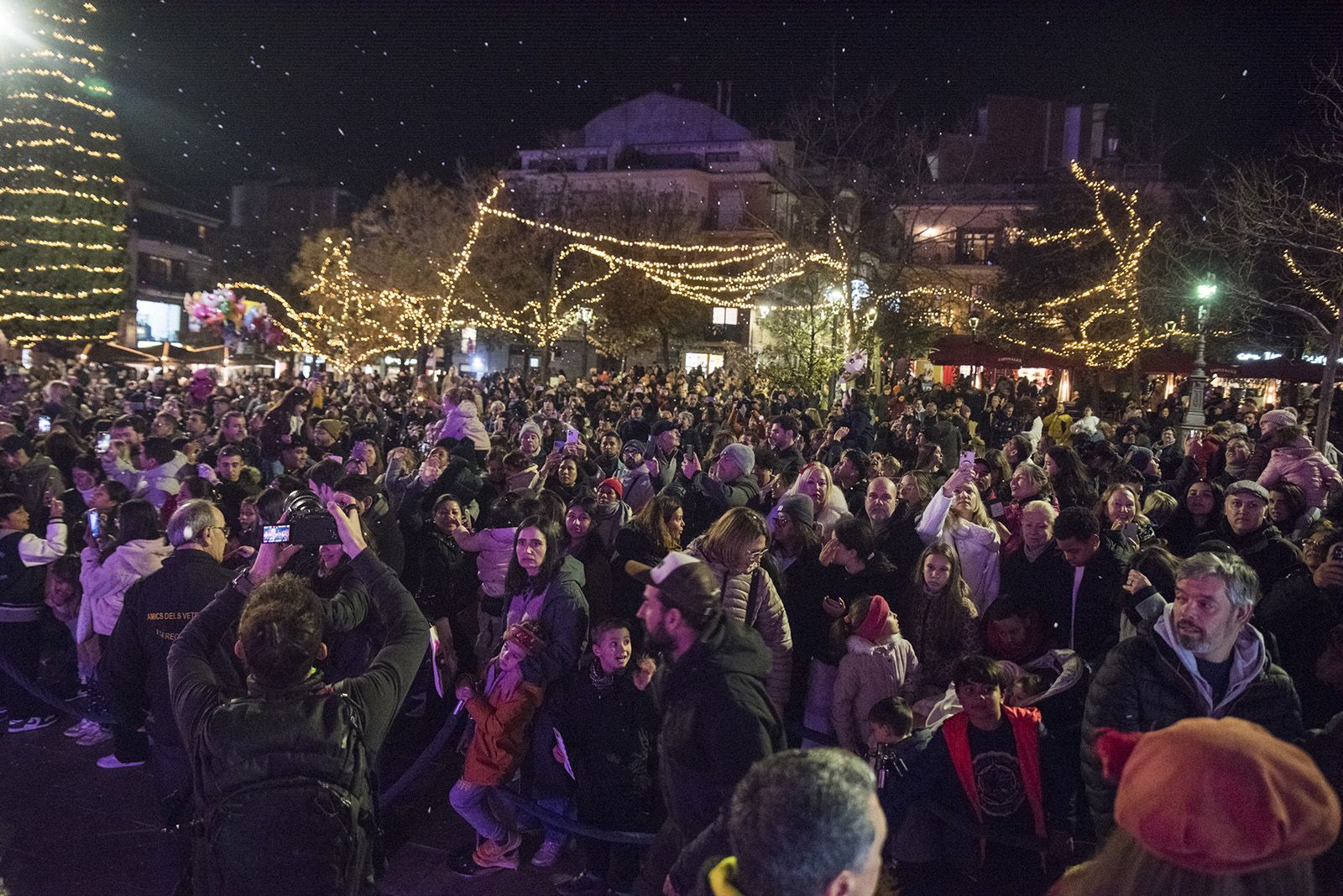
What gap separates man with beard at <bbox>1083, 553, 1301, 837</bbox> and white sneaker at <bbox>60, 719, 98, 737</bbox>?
18.5ft

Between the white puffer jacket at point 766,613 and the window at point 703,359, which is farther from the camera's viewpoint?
the window at point 703,359

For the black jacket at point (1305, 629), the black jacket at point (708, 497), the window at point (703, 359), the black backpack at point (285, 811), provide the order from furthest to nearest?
the window at point (703, 359) → the black jacket at point (708, 497) → the black jacket at point (1305, 629) → the black backpack at point (285, 811)

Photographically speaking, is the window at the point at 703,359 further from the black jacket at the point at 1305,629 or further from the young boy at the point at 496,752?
the young boy at the point at 496,752

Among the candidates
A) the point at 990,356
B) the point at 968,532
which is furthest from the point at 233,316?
the point at 968,532

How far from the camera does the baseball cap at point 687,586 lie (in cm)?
256

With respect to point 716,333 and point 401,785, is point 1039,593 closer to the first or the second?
point 401,785

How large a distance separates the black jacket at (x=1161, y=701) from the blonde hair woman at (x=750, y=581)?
4.57 ft

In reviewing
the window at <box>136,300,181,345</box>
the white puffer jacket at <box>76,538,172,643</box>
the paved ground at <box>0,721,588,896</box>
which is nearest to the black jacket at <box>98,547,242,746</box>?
the paved ground at <box>0,721,588,896</box>

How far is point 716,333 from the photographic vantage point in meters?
40.3

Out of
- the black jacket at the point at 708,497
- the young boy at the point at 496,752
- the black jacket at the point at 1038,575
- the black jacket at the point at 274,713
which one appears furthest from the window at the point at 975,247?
the black jacket at the point at 274,713

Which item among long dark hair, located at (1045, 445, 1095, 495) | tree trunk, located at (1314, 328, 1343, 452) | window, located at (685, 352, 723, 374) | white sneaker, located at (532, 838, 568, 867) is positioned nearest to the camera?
white sneaker, located at (532, 838, 568, 867)

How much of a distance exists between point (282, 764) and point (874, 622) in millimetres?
2545

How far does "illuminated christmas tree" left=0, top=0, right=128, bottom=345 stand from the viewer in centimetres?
2536

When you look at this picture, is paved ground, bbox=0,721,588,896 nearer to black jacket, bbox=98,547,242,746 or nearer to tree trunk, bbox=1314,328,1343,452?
black jacket, bbox=98,547,242,746
